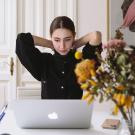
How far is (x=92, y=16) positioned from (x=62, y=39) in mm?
1764

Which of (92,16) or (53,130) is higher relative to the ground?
(92,16)

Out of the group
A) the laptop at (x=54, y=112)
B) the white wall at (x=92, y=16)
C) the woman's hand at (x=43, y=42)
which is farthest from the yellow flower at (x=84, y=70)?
the white wall at (x=92, y=16)

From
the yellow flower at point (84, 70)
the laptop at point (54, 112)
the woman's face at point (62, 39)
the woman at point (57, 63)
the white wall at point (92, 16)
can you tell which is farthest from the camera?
the white wall at point (92, 16)

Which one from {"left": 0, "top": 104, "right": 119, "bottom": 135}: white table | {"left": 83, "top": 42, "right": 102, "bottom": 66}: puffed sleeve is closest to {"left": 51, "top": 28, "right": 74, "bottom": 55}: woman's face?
{"left": 83, "top": 42, "right": 102, "bottom": 66}: puffed sleeve

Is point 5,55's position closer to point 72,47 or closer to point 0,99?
point 0,99

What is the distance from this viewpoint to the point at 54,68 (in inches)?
77.1

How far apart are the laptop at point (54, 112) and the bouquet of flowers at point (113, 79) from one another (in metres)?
0.36

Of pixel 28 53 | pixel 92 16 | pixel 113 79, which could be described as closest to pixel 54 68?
pixel 28 53

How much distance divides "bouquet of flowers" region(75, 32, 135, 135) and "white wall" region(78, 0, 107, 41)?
248cm

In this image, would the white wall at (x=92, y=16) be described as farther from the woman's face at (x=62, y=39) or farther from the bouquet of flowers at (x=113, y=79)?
the bouquet of flowers at (x=113, y=79)

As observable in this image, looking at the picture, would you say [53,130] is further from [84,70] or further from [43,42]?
[43,42]

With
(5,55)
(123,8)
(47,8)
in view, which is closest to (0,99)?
(5,55)

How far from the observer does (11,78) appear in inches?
139

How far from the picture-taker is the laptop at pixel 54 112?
134 centimetres
